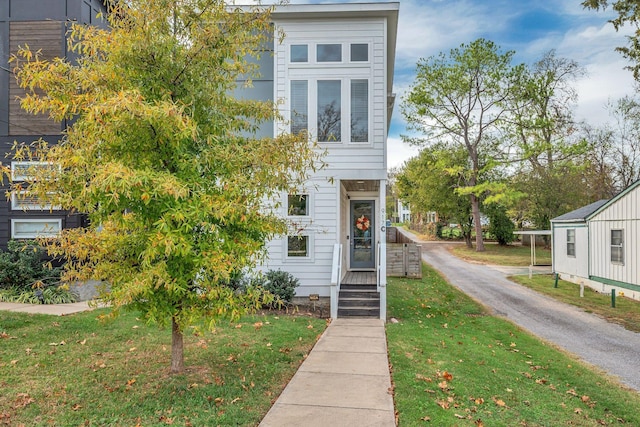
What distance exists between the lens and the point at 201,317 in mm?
4609

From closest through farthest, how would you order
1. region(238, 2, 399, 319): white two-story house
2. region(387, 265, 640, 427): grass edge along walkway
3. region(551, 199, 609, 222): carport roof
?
region(387, 265, 640, 427): grass edge along walkway, region(238, 2, 399, 319): white two-story house, region(551, 199, 609, 222): carport roof

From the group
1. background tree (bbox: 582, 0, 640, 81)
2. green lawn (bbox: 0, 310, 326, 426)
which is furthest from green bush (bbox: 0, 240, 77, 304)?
background tree (bbox: 582, 0, 640, 81)

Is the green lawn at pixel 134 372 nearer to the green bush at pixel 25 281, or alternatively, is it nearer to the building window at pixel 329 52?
the green bush at pixel 25 281

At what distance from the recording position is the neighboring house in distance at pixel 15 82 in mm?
10922

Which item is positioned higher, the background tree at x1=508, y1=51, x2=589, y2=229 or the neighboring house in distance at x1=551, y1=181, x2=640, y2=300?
the background tree at x1=508, y1=51, x2=589, y2=229

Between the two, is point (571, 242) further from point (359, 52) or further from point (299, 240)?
point (299, 240)

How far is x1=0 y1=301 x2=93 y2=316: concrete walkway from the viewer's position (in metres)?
8.66

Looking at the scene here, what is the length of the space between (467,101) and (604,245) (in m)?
16.1

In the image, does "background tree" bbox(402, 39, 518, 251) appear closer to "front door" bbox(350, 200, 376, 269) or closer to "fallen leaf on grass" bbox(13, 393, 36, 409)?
"front door" bbox(350, 200, 376, 269)

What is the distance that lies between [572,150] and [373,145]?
76.4 ft

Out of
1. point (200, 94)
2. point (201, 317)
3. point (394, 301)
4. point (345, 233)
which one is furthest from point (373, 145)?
point (201, 317)

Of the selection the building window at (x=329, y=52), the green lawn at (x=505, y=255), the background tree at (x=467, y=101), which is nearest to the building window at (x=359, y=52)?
the building window at (x=329, y=52)

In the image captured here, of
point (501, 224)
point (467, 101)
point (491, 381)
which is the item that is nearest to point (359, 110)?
point (491, 381)

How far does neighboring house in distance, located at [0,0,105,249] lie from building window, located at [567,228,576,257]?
18517mm
